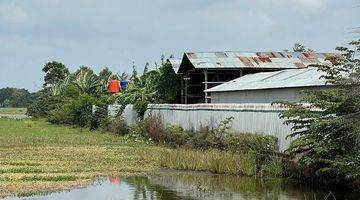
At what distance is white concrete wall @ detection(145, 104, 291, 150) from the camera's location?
21.9 meters

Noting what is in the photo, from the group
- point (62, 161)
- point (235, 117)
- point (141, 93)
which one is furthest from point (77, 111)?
point (62, 161)

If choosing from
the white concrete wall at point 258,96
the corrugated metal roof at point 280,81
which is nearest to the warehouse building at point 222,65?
the white concrete wall at point 258,96

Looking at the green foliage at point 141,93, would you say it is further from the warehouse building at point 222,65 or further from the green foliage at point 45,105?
the green foliage at point 45,105

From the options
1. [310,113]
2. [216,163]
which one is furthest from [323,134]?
[216,163]

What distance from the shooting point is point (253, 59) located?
133 feet

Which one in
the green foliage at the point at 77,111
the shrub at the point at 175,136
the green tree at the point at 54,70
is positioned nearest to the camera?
the shrub at the point at 175,136

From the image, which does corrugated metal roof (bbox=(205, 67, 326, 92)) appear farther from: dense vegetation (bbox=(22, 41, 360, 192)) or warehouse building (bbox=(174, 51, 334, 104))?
warehouse building (bbox=(174, 51, 334, 104))

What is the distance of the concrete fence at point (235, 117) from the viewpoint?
71.8ft

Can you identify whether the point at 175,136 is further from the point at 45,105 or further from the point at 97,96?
the point at 45,105

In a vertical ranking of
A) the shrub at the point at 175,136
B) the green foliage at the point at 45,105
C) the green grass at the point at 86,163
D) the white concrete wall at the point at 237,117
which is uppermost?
the green foliage at the point at 45,105

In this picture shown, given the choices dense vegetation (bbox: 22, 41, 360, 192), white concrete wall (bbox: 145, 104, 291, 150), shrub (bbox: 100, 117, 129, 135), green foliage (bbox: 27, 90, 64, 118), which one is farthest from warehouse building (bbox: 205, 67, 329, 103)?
green foliage (bbox: 27, 90, 64, 118)

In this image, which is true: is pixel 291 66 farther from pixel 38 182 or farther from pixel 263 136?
pixel 38 182

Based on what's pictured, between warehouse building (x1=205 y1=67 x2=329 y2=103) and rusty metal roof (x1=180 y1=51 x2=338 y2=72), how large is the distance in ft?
7.20

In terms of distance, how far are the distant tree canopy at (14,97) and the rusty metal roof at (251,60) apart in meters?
123
